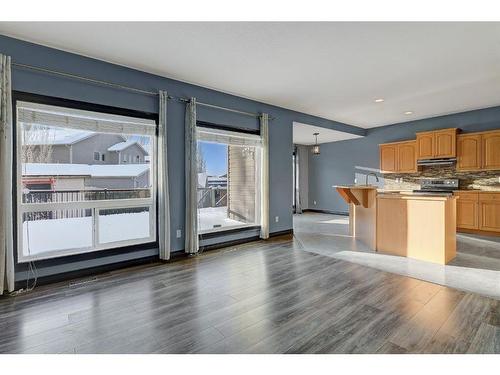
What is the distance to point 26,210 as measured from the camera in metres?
3.13

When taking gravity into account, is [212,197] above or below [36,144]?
below

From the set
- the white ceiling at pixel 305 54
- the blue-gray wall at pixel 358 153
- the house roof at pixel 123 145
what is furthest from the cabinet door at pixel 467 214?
the house roof at pixel 123 145

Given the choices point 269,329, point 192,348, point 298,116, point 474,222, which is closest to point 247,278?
point 269,329

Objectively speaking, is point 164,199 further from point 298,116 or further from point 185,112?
point 298,116

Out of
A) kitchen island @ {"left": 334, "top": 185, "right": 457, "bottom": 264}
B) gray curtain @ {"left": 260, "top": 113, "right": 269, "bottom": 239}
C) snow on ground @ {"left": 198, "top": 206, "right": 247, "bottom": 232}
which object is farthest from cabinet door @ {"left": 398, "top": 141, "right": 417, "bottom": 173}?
snow on ground @ {"left": 198, "top": 206, "right": 247, "bottom": 232}

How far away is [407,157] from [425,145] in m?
0.56

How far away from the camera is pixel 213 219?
5.03 meters

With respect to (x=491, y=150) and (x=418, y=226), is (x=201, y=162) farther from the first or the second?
(x=491, y=150)

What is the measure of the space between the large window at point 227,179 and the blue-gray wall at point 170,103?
0.31 meters

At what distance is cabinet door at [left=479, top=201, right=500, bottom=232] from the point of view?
18.5 ft

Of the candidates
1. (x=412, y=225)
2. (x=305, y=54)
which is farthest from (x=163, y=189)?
(x=412, y=225)

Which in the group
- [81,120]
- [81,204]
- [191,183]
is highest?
[81,120]

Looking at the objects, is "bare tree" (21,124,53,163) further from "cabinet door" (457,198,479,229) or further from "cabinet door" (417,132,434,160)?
"cabinet door" (457,198,479,229)

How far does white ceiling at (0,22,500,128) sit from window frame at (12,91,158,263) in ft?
2.07
